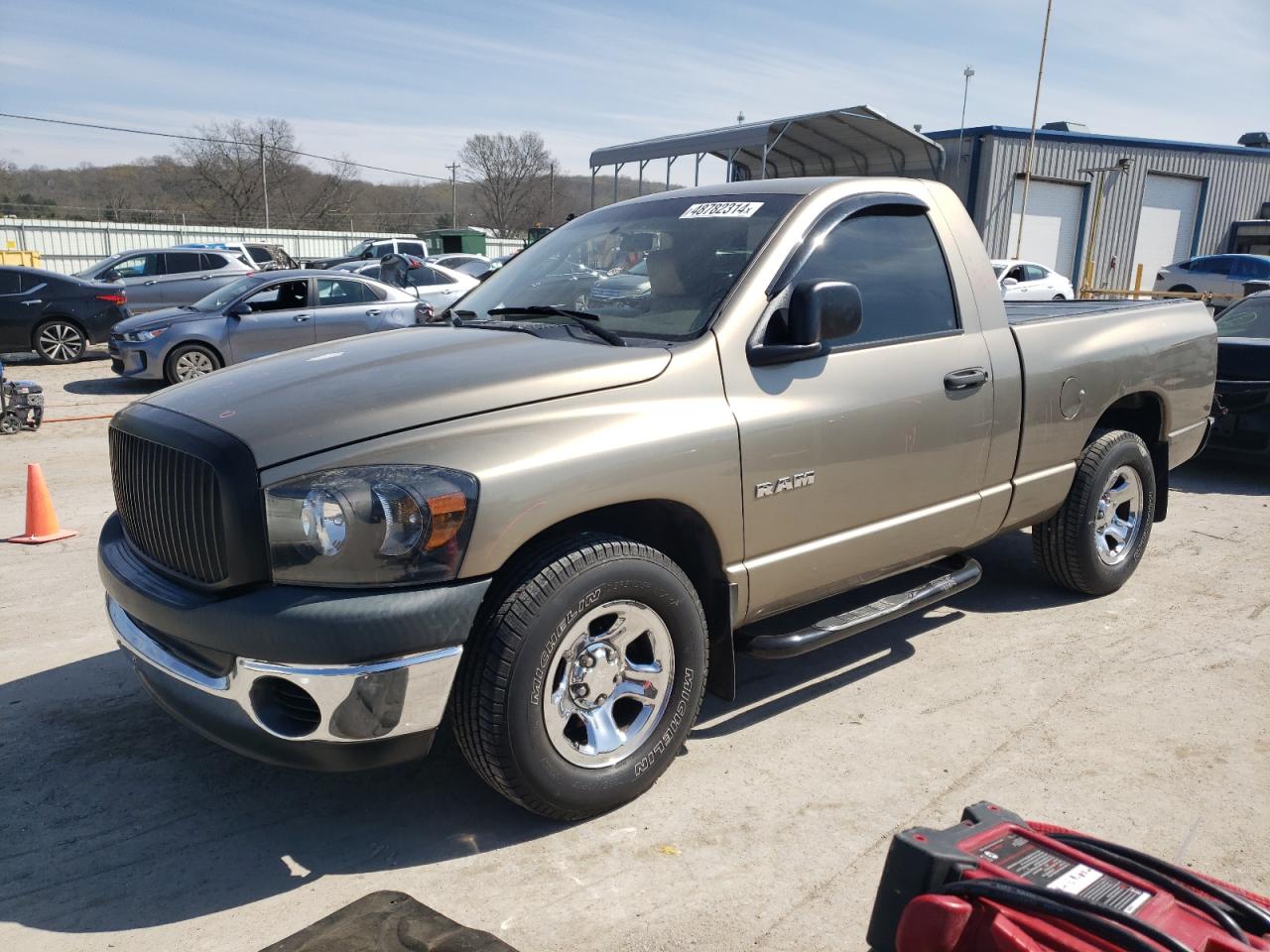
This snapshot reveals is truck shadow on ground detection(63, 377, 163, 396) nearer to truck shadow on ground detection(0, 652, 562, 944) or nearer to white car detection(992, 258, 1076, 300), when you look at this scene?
truck shadow on ground detection(0, 652, 562, 944)

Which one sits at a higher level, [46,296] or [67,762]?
[46,296]

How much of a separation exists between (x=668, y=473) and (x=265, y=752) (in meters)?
1.40

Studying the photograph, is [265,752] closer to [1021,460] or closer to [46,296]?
[1021,460]

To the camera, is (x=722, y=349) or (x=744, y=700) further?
(x=744, y=700)

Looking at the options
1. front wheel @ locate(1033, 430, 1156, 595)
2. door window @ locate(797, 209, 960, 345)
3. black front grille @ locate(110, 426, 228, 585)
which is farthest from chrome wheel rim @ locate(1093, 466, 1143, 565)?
black front grille @ locate(110, 426, 228, 585)

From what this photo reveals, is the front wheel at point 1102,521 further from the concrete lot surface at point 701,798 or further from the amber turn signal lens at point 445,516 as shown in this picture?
the amber turn signal lens at point 445,516

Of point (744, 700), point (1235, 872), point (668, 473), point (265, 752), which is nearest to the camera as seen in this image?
point (265, 752)

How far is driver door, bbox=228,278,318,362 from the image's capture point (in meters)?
12.3

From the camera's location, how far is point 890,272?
393cm

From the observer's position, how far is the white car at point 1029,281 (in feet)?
66.6

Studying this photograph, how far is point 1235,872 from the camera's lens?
285 centimetres

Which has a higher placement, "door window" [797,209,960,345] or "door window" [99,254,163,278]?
"door window" [797,209,960,345]

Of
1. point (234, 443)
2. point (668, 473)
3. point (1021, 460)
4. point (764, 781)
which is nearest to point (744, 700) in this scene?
point (764, 781)

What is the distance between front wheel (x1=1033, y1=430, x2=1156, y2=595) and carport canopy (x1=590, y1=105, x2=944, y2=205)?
14765 millimetres
